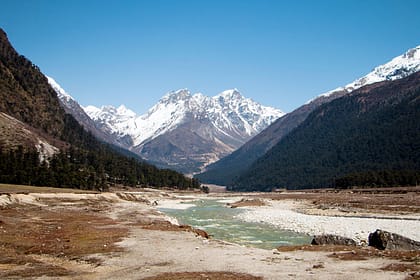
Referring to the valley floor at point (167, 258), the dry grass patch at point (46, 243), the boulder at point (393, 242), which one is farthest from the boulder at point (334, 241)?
the dry grass patch at point (46, 243)

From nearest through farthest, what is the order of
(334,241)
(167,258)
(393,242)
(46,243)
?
(167,258), (393,242), (46,243), (334,241)

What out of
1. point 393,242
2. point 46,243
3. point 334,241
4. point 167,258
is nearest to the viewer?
point 167,258

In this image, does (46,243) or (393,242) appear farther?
(46,243)

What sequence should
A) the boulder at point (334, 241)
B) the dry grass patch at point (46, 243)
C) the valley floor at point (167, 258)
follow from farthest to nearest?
the boulder at point (334, 241)
the dry grass patch at point (46, 243)
the valley floor at point (167, 258)

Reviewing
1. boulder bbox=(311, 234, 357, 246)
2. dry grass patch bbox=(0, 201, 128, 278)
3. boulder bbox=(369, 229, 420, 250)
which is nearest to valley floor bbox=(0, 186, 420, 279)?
dry grass patch bbox=(0, 201, 128, 278)

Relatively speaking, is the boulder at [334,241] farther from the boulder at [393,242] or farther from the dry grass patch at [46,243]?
the dry grass patch at [46,243]

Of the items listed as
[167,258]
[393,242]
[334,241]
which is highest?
[393,242]

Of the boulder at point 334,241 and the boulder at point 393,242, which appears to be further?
the boulder at point 334,241

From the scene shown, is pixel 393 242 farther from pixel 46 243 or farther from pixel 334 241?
pixel 46 243

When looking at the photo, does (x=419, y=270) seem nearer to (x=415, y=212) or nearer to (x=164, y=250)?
(x=164, y=250)

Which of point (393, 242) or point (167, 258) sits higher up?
point (393, 242)

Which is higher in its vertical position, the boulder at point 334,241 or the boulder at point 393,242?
the boulder at point 393,242

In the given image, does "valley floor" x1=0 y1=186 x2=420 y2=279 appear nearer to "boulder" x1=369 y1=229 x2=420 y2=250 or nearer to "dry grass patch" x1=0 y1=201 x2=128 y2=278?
"dry grass patch" x1=0 y1=201 x2=128 y2=278

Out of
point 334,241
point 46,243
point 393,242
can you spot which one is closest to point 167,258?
point 46,243
